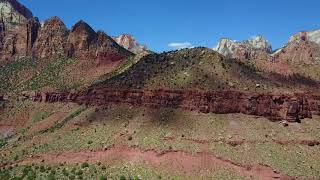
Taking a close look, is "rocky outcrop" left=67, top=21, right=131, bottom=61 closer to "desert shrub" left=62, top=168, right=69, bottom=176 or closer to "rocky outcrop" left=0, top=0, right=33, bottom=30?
"rocky outcrop" left=0, top=0, right=33, bottom=30

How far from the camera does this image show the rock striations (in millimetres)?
138250

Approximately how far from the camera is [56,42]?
14775 centimetres

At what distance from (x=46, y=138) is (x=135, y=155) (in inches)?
759

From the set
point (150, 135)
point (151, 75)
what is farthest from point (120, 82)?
point (150, 135)

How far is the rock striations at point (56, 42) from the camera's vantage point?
13825cm

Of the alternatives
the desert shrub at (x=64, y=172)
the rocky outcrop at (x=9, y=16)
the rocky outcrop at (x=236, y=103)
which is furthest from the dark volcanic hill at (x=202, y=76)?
the rocky outcrop at (x=9, y=16)

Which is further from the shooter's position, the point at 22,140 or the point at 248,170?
the point at 22,140

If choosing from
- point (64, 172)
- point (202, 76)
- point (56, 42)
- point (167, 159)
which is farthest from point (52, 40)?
point (167, 159)

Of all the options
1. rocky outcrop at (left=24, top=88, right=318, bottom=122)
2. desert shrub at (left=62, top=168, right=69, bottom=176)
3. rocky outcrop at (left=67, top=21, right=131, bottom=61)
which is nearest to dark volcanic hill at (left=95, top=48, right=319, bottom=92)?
rocky outcrop at (left=24, top=88, right=318, bottom=122)

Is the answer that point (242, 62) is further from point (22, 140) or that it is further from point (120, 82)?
Result: point (22, 140)

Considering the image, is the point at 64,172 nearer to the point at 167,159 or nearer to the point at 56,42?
the point at 167,159

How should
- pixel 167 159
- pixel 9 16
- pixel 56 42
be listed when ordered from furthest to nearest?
pixel 9 16
pixel 56 42
pixel 167 159

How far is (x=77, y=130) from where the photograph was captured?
306 ft

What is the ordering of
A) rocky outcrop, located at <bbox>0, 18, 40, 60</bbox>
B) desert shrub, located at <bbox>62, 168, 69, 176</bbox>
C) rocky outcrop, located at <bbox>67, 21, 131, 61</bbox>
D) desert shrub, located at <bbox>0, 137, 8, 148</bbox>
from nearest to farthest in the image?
desert shrub, located at <bbox>62, 168, 69, 176</bbox> → desert shrub, located at <bbox>0, 137, 8, 148</bbox> → rocky outcrop, located at <bbox>67, 21, 131, 61</bbox> → rocky outcrop, located at <bbox>0, 18, 40, 60</bbox>
